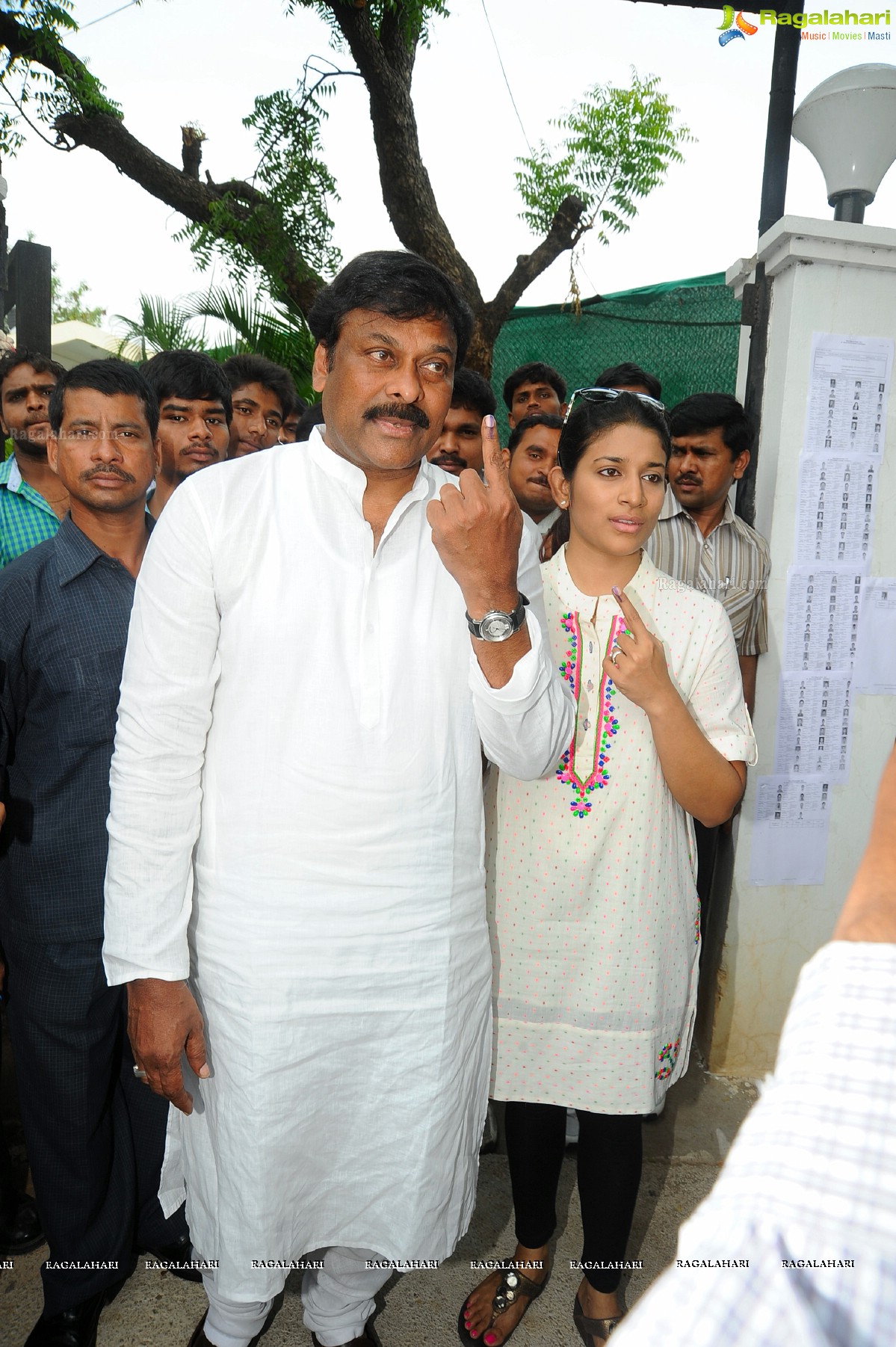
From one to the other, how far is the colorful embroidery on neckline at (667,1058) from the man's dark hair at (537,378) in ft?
9.09

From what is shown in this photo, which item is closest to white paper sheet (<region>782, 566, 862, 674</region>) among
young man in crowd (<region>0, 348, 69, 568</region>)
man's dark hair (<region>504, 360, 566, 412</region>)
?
man's dark hair (<region>504, 360, 566, 412</region>)

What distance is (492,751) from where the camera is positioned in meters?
1.55

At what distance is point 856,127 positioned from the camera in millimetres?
2756

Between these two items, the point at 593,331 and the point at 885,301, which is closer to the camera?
the point at 885,301

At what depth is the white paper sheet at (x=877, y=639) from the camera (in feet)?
9.33

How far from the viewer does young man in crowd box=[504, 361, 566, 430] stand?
3.78 meters

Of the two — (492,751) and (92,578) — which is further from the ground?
(92,578)

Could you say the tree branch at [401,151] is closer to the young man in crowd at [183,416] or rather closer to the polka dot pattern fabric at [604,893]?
the young man in crowd at [183,416]

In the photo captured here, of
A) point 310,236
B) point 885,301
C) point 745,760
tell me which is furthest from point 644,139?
point 745,760

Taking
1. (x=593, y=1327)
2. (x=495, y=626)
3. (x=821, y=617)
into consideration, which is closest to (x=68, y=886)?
(x=495, y=626)

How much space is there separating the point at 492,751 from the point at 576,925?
493 millimetres

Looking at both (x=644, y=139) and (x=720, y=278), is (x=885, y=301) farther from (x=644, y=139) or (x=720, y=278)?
(x=644, y=139)

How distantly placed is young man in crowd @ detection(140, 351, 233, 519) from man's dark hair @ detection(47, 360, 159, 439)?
0.62 metres

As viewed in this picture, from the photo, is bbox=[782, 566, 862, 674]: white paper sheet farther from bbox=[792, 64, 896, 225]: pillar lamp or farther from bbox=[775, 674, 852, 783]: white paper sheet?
bbox=[792, 64, 896, 225]: pillar lamp
